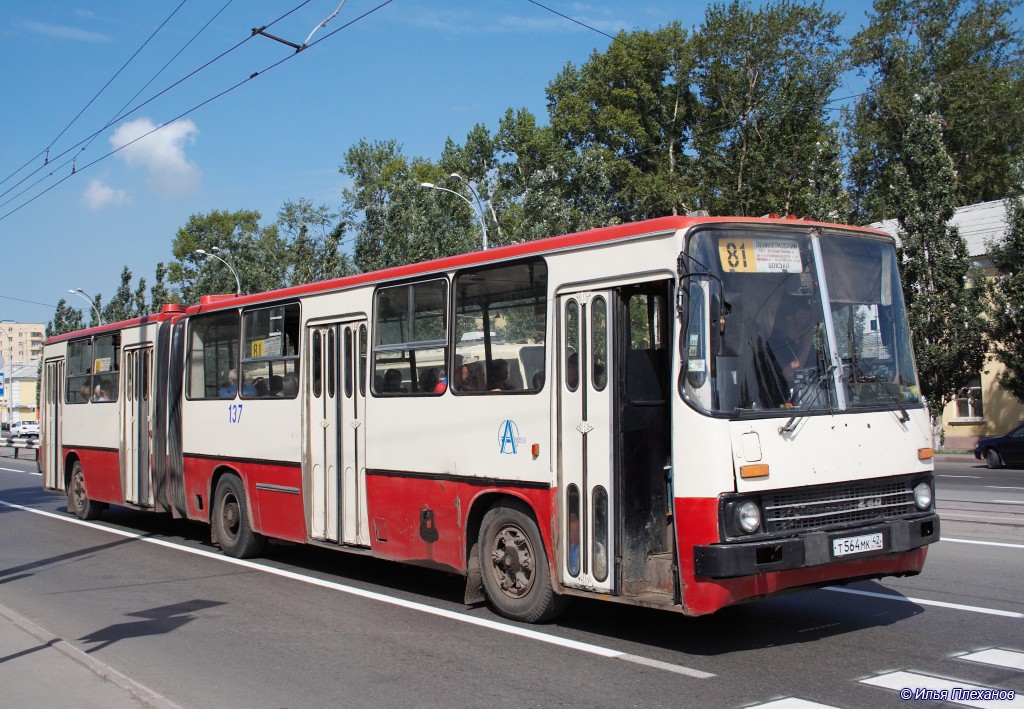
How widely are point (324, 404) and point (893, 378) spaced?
6.00 m

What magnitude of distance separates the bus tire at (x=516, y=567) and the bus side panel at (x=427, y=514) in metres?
0.17

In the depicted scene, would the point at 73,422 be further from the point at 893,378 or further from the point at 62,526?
the point at 893,378

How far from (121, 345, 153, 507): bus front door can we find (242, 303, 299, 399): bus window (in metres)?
3.33

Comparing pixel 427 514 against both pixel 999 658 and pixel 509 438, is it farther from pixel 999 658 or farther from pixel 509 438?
pixel 999 658

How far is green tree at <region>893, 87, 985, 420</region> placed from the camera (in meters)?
31.8

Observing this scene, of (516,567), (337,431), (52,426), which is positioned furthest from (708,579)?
(52,426)

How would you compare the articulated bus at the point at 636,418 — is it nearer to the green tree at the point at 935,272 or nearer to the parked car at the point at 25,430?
the green tree at the point at 935,272

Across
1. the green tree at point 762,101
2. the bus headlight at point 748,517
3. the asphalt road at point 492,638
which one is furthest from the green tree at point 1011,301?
the bus headlight at point 748,517

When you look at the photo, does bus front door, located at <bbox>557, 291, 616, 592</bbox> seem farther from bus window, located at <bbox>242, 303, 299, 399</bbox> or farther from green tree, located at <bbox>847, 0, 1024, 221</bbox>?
green tree, located at <bbox>847, 0, 1024, 221</bbox>

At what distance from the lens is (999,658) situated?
22.5 ft

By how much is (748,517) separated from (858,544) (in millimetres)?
944

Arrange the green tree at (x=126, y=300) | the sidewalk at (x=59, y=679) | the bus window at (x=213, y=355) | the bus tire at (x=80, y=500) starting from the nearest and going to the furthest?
1. the sidewalk at (x=59, y=679)
2. the bus window at (x=213, y=355)
3. the bus tire at (x=80, y=500)
4. the green tree at (x=126, y=300)

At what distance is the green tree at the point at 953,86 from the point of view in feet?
169

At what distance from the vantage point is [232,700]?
21.5ft
